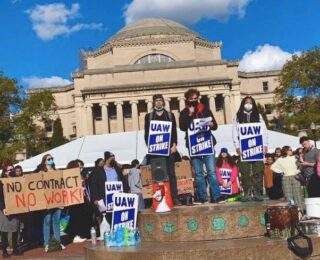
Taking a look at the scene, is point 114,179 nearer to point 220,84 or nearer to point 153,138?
point 153,138

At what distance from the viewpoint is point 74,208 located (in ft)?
46.7

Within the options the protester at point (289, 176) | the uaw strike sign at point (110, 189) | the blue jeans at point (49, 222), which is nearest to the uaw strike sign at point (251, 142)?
the uaw strike sign at point (110, 189)

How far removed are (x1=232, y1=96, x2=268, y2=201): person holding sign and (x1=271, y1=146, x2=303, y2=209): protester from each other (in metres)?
4.88

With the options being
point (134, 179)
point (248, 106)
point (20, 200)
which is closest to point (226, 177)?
point (248, 106)

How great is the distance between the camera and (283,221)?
7.68m

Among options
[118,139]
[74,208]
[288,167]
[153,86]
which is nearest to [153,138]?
[74,208]

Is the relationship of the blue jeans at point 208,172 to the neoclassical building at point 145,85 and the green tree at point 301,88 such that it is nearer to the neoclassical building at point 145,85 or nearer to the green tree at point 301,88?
the green tree at point 301,88

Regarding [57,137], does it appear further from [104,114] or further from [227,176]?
[227,176]

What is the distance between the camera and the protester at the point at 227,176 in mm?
13023

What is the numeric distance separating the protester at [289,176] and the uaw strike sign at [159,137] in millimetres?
5825

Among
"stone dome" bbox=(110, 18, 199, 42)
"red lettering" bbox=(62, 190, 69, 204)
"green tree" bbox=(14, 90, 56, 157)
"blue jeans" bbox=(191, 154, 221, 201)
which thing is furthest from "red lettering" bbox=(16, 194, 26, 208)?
"stone dome" bbox=(110, 18, 199, 42)

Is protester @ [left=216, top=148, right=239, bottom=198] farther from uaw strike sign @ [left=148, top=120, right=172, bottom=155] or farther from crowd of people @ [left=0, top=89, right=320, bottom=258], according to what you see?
uaw strike sign @ [left=148, top=120, right=172, bottom=155]

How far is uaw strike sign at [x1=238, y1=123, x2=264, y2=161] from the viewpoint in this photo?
10117mm

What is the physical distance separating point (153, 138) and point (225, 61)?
240ft
